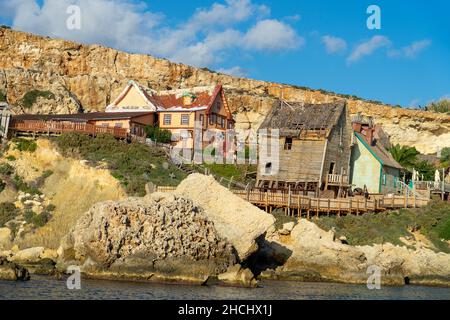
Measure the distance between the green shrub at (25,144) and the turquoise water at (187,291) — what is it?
16.2m

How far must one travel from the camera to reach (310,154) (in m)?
40.5

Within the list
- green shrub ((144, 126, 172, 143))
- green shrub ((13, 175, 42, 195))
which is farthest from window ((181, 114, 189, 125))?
green shrub ((13, 175, 42, 195))

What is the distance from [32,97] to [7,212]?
2405cm

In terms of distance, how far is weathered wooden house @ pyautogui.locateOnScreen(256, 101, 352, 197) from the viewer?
4012 cm

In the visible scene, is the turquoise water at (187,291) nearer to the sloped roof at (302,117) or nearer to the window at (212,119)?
the sloped roof at (302,117)

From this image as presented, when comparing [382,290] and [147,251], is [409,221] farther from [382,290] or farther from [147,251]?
[147,251]

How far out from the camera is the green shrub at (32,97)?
54344mm

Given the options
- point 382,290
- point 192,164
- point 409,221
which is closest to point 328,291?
point 382,290

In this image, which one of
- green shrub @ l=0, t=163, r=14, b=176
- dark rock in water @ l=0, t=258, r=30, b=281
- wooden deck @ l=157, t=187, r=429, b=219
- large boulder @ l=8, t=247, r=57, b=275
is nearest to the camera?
dark rock in water @ l=0, t=258, r=30, b=281

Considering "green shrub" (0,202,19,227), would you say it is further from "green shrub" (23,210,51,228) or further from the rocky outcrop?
the rocky outcrop

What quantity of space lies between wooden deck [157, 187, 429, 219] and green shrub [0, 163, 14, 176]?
29.7ft

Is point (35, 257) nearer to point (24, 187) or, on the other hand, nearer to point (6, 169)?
point (24, 187)

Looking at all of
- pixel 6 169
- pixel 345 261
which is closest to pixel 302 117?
pixel 345 261

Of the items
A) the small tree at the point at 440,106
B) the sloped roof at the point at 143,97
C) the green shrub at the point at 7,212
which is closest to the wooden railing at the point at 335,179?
the sloped roof at the point at 143,97
